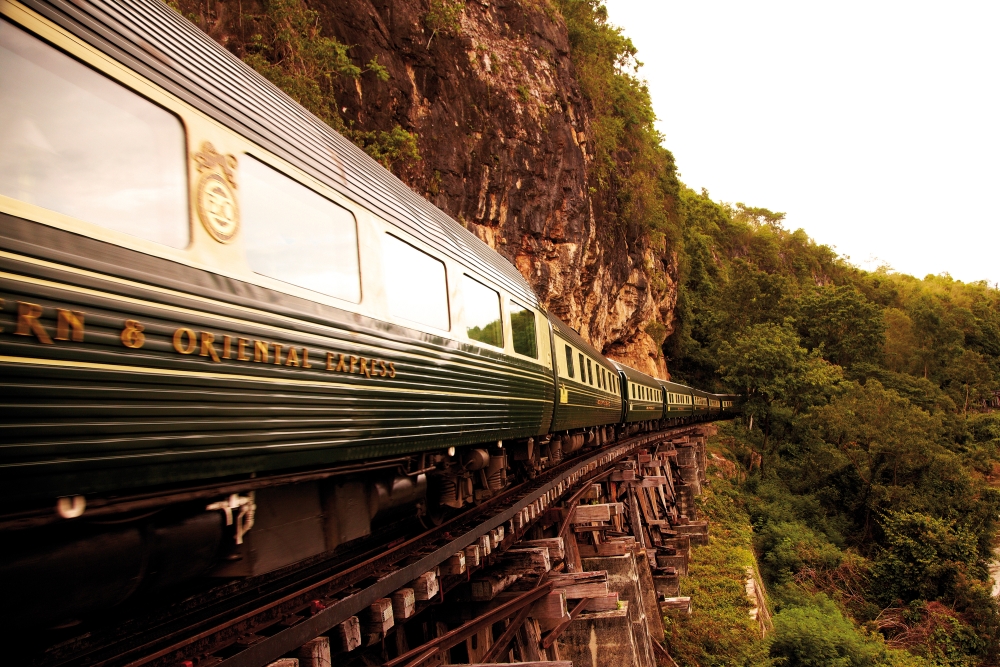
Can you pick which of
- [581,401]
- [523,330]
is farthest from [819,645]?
[523,330]

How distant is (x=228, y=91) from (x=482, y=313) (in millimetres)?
3271

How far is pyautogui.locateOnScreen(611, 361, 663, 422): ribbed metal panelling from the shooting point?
14.9 m

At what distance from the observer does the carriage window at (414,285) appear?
4.33 meters

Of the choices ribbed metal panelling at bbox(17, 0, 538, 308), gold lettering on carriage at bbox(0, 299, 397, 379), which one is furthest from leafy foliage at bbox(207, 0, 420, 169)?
gold lettering on carriage at bbox(0, 299, 397, 379)

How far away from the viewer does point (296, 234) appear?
341 cm

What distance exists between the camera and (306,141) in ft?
12.5

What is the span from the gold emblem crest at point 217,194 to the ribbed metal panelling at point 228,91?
216mm

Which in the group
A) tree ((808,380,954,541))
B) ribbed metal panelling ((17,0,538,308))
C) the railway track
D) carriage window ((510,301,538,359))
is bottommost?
tree ((808,380,954,541))

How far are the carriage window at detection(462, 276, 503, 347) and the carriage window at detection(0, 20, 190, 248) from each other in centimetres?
320

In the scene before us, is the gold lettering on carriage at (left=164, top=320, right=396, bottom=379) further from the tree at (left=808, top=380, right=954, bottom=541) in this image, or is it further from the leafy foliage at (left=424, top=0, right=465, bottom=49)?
the tree at (left=808, top=380, right=954, bottom=541)

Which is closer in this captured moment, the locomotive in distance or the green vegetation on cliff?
the locomotive in distance

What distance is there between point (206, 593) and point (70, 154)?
2615 millimetres

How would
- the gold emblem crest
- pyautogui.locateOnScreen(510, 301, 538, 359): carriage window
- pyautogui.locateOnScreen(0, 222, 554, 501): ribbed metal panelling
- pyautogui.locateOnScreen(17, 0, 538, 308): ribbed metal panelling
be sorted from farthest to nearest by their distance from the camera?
pyautogui.locateOnScreen(510, 301, 538, 359): carriage window
the gold emblem crest
pyautogui.locateOnScreen(17, 0, 538, 308): ribbed metal panelling
pyautogui.locateOnScreen(0, 222, 554, 501): ribbed metal panelling

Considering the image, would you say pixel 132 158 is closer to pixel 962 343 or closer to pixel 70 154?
pixel 70 154
